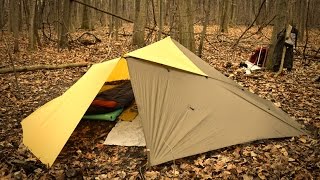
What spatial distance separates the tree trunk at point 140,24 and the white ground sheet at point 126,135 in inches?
290

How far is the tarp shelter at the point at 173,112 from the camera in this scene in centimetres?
466

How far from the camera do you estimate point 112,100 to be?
6277 millimetres

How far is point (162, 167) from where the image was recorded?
4.41 m

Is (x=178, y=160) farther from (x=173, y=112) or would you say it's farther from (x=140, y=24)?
(x=140, y=24)

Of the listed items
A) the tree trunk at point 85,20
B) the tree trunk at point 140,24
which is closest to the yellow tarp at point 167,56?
the tree trunk at point 140,24

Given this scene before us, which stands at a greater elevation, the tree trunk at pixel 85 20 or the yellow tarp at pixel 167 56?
the tree trunk at pixel 85 20

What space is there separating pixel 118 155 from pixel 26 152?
156 centimetres

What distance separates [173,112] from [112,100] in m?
1.85

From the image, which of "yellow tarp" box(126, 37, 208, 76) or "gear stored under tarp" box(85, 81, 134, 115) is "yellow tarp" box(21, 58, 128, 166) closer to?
"yellow tarp" box(126, 37, 208, 76)

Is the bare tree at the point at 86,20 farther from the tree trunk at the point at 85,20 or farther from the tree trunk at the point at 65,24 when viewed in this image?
the tree trunk at the point at 65,24

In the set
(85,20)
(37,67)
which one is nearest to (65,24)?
(37,67)

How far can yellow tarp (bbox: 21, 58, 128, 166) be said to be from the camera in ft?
15.7

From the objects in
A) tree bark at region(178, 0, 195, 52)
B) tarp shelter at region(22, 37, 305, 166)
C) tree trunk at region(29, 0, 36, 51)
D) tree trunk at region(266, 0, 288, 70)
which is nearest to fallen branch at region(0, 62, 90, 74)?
tree trunk at region(29, 0, 36, 51)

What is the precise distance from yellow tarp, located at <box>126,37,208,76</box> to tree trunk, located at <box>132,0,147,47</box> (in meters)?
6.99
